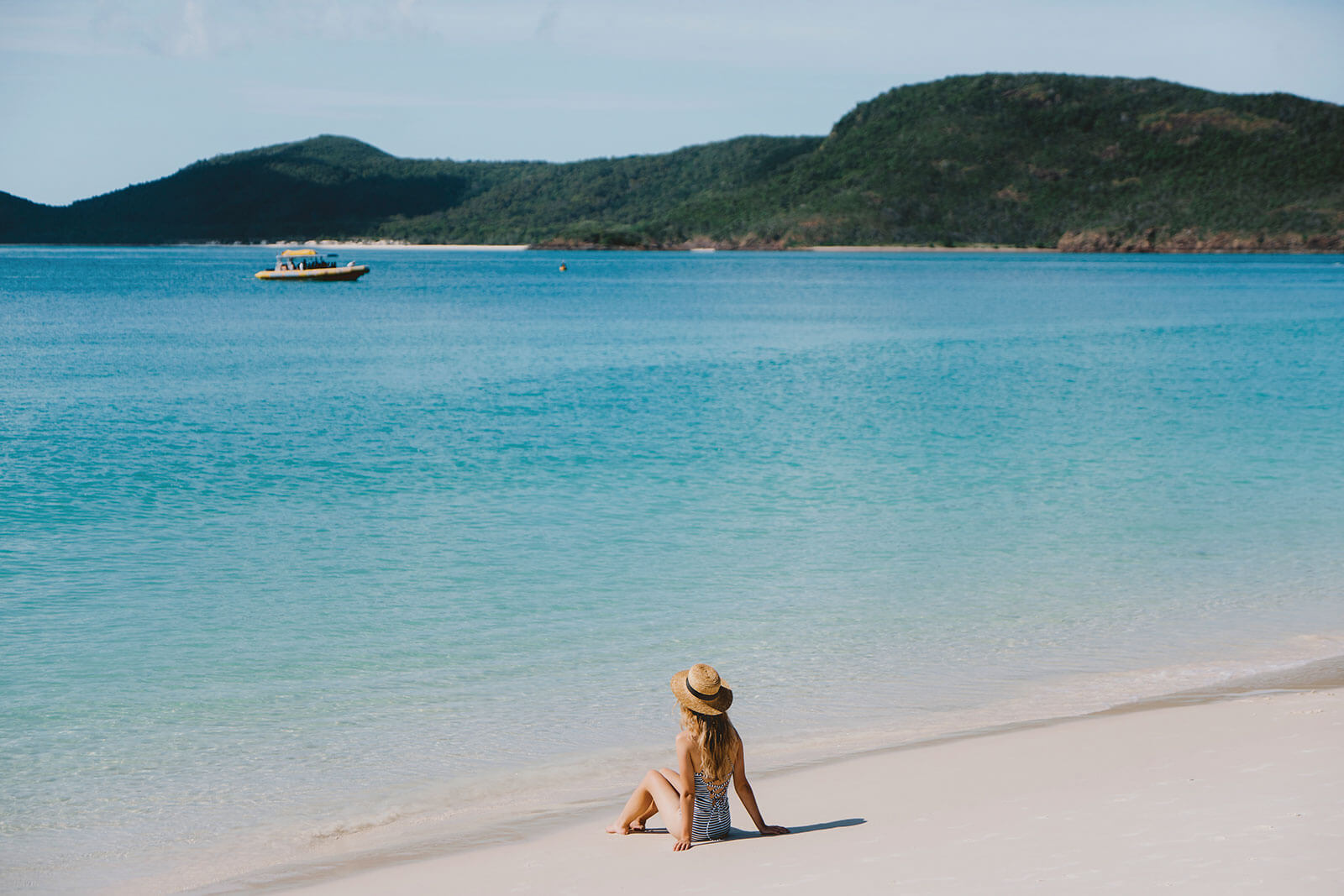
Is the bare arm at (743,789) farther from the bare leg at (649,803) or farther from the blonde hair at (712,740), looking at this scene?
the bare leg at (649,803)

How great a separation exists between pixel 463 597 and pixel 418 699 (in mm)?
2574

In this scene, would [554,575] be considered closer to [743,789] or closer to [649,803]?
[649,803]

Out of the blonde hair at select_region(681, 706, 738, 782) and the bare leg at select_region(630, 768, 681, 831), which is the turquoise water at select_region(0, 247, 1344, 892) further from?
the blonde hair at select_region(681, 706, 738, 782)

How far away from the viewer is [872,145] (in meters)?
174

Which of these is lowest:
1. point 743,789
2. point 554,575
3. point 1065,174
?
point 554,575

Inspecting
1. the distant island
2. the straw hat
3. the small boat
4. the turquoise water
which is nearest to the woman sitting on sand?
the straw hat

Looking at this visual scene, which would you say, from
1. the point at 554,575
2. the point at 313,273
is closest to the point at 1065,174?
the point at 313,273

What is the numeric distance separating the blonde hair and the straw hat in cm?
3

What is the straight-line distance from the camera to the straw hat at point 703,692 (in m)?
4.77

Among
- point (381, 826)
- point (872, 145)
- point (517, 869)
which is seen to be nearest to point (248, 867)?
point (381, 826)

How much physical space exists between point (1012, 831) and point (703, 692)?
1339 millimetres

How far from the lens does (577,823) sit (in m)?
5.55

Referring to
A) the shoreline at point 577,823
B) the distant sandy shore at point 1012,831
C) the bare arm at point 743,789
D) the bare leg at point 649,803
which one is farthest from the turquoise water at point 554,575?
the bare arm at point 743,789

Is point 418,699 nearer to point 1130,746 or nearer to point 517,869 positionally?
point 517,869
